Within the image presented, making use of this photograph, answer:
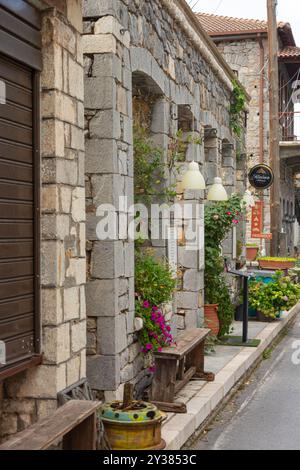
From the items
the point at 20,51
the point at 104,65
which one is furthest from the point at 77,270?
the point at 104,65

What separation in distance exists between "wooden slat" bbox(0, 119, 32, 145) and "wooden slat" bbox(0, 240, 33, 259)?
61cm

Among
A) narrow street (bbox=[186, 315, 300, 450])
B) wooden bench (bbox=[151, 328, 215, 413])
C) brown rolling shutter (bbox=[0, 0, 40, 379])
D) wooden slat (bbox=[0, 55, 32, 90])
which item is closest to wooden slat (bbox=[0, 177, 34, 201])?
brown rolling shutter (bbox=[0, 0, 40, 379])

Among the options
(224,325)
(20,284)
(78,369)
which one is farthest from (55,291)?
(224,325)

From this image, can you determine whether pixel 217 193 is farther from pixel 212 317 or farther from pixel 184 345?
pixel 184 345

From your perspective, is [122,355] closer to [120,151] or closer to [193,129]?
[120,151]

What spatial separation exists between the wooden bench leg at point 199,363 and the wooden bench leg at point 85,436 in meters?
3.37

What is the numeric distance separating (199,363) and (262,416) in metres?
1.10

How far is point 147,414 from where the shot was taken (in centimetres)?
517

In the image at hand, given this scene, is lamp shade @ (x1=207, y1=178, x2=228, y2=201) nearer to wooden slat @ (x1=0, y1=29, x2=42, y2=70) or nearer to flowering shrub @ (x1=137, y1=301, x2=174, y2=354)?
flowering shrub @ (x1=137, y1=301, x2=174, y2=354)

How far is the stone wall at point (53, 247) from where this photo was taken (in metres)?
4.70

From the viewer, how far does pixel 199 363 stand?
26.1ft

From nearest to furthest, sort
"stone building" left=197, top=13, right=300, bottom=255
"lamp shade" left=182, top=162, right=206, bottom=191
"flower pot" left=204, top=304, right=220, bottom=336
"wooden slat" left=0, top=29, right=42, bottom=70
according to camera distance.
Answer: "wooden slat" left=0, top=29, right=42, bottom=70 → "lamp shade" left=182, top=162, right=206, bottom=191 → "flower pot" left=204, top=304, right=220, bottom=336 → "stone building" left=197, top=13, right=300, bottom=255

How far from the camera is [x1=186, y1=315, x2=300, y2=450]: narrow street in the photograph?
611 centimetres
